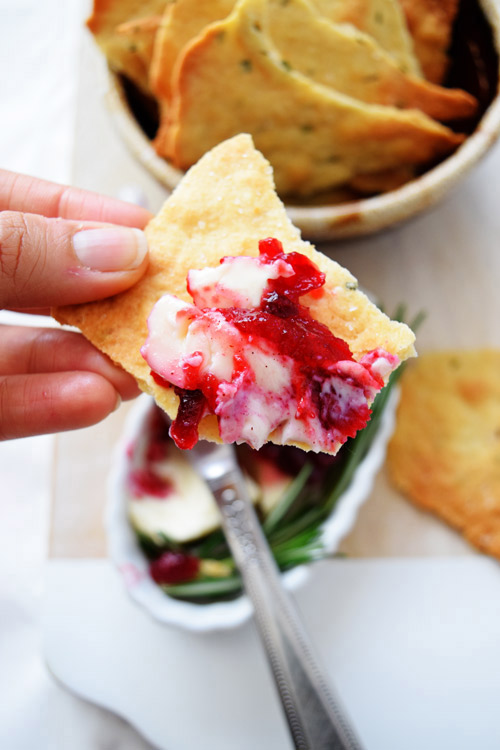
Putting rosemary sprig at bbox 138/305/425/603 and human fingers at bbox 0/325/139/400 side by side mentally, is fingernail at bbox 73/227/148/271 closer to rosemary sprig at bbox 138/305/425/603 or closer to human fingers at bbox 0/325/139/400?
human fingers at bbox 0/325/139/400

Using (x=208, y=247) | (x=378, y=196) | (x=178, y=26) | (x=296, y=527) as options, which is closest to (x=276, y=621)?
(x=296, y=527)

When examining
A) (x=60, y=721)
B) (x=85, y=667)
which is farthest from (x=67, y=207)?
(x=60, y=721)

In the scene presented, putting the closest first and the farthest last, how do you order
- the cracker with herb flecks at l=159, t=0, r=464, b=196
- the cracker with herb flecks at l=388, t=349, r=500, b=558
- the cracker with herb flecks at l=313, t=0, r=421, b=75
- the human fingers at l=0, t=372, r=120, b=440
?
the human fingers at l=0, t=372, r=120, b=440
the cracker with herb flecks at l=159, t=0, r=464, b=196
the cracker with herb flecks at l=313, t=0, r=421, b=75
the cracker with herb flecks at l=388, t=349, r=500, b=558

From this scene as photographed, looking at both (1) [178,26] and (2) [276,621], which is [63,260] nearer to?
(1) [178,26]

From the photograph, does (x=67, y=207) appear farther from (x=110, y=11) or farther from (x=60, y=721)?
(x=60, y=721)

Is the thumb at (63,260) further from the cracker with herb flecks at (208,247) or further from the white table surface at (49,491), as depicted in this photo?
the white table surface at (49,491)

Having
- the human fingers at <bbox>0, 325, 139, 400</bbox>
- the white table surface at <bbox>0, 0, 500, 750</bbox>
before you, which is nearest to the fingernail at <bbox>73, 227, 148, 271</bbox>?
the human fingers at <bbox>0, 325, 139, 400</bbox>
